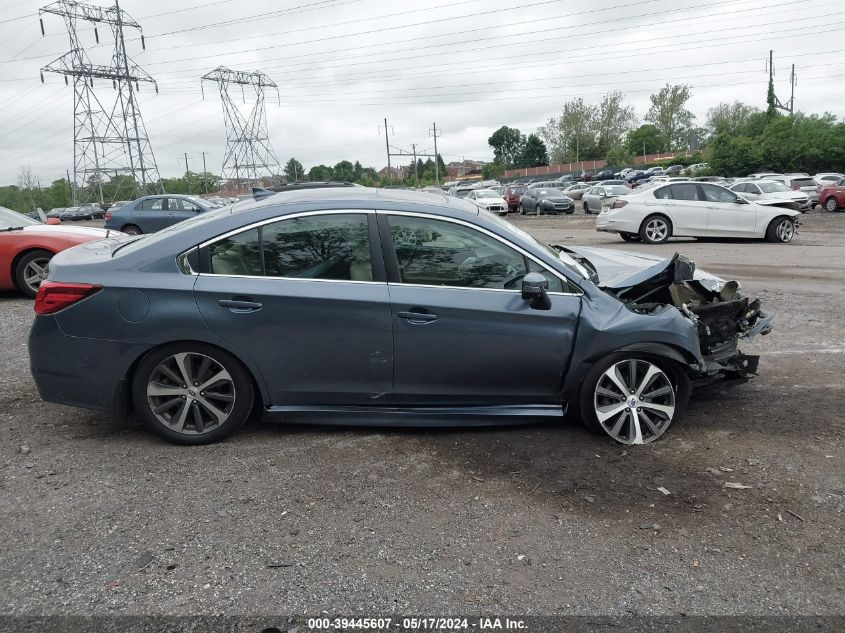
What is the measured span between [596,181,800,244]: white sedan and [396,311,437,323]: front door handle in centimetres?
1323

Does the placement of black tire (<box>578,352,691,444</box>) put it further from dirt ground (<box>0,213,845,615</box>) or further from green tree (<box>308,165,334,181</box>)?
green tree (<box>308,165,334,181</box>)

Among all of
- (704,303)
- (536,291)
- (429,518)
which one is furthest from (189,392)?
(704,303)

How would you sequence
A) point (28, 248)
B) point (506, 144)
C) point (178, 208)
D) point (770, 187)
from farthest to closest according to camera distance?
point (506, 144) < point (770, 187) < point (178, 208) < point (28, 248)

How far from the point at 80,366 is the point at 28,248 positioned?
6.34 m

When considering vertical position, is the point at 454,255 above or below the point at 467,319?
above

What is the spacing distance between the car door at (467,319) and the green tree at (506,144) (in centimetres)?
14128

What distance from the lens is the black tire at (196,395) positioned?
4.09 m

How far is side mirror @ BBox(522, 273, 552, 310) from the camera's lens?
3987 mm

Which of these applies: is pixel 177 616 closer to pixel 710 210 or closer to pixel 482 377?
pixel 482 377

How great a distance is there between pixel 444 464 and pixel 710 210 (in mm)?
13961

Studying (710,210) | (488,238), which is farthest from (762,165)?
(488,238)

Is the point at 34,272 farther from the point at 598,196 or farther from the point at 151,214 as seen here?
the point at 598,196

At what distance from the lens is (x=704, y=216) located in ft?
52.0

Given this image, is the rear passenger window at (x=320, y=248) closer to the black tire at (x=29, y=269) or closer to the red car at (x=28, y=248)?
the red car at (x=28, y=248)
